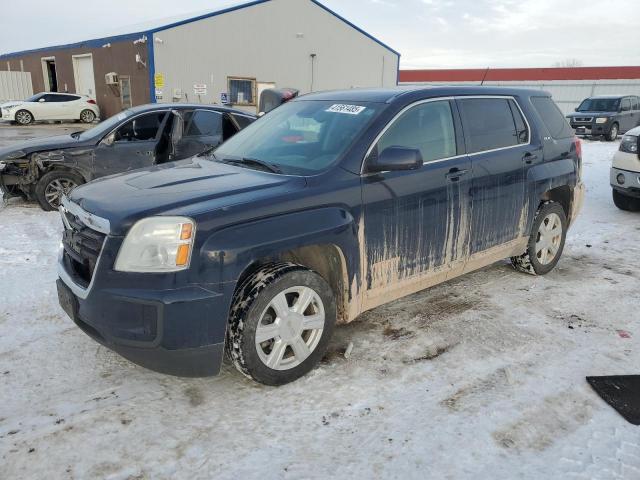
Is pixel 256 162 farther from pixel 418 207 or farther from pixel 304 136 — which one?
pixel 418 207

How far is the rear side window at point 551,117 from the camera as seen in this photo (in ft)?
16.1

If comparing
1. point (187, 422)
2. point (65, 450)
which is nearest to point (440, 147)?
point (187, 422)

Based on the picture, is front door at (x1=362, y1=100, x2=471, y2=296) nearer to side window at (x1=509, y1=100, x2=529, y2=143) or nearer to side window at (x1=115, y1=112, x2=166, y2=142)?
side window at (x1=509, y1=100, x2=529, y2=143)

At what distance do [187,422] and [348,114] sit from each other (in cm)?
228

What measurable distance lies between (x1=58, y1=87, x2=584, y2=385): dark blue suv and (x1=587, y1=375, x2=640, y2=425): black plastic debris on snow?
51.3 inches

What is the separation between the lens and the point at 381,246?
346 cm

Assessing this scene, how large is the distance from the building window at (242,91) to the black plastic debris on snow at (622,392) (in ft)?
71.0

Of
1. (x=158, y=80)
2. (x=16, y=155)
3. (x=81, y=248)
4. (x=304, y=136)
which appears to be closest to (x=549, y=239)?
(x=304, y=136)

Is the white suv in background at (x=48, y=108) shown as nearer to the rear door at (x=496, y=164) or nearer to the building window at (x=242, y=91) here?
the building window at (x=242, y=91)

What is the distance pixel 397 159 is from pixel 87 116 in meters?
24.4

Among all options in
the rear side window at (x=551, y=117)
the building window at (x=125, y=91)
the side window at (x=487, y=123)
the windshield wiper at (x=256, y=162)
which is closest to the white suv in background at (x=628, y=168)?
the rear side window at (x=551, y=117)

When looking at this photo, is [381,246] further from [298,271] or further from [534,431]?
[534,431]

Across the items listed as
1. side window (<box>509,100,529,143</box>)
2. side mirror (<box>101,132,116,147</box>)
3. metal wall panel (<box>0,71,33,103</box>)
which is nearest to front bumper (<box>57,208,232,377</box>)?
side window (<box>509,100,529,143</box>)

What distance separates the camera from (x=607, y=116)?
19578 mm
